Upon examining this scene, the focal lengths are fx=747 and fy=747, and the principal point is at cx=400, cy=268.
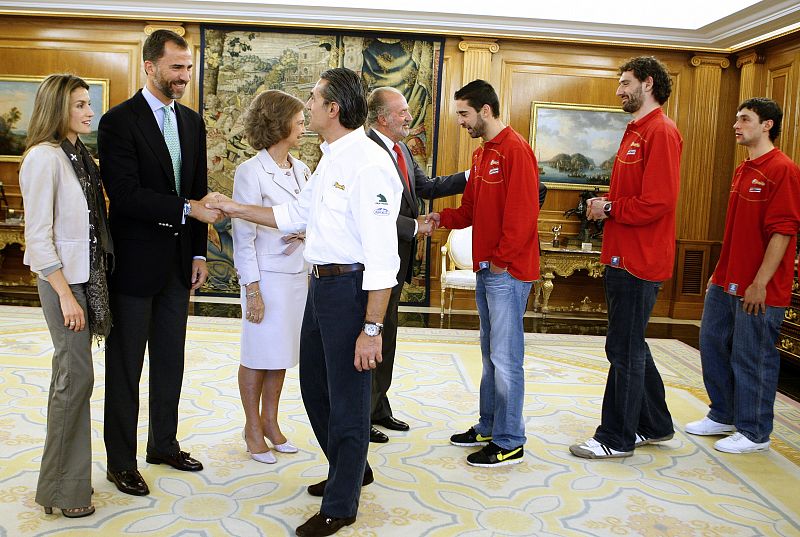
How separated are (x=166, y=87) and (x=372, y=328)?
4.55ft

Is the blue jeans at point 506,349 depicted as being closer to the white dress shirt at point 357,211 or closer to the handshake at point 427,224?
the handshake at point 427,224

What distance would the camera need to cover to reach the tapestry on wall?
27.9 feet

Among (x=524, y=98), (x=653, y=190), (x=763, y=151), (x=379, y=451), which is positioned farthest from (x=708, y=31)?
(x=379, y=451)

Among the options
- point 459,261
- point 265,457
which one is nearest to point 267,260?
point 265,457

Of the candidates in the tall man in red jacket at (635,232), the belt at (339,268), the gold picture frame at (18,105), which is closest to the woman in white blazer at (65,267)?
the belt at (339,268)

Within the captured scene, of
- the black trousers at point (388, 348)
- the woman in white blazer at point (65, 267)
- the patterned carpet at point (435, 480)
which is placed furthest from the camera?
the black trousers at point (388, 348)

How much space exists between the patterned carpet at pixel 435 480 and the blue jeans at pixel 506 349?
0.20 m

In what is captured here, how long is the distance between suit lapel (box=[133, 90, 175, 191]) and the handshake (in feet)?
4.14

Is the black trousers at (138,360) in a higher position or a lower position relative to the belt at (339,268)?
lower

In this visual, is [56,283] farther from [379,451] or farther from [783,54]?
[783,54]

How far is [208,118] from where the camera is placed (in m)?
8.59

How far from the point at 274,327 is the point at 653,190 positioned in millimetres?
1866

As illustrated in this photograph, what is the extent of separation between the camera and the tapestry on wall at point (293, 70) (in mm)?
8500

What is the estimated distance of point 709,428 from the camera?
4246mm
